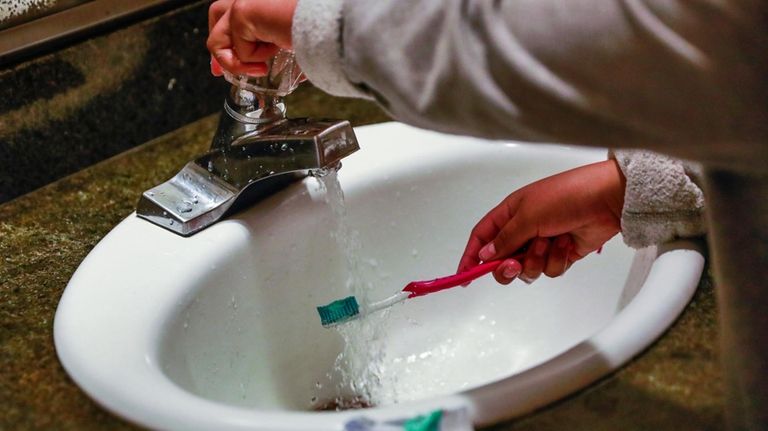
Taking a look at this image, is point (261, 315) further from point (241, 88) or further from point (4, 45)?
point (4, 45)

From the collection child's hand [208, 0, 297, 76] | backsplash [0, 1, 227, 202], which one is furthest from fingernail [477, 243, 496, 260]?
backsplash [0, 1, 227, 202]

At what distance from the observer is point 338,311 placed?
669 millimetres

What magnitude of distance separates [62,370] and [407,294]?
0.82 ft

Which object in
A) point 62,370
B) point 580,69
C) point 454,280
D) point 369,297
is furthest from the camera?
point 369,297

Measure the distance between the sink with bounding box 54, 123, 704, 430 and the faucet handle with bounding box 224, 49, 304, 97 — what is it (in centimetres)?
10

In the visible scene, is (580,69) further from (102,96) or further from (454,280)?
(102,96)

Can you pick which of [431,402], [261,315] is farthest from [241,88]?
[431,402]

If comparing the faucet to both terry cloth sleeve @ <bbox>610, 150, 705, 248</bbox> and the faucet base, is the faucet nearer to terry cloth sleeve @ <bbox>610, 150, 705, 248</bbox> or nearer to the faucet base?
the faucet base

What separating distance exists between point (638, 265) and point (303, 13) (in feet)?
1.08

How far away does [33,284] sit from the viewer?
2.15 feet

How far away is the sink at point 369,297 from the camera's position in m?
0.53

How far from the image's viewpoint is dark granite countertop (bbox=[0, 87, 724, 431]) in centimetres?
50

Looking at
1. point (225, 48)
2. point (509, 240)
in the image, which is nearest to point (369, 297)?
point (509, 240)

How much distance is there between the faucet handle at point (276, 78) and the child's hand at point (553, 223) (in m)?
0.18
